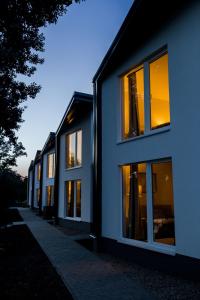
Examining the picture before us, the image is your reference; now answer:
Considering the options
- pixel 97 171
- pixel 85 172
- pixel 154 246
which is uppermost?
pixel 85 172

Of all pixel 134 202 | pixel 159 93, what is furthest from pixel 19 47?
pixel 134 202

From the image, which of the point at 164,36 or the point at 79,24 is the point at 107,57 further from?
the point at 79,24

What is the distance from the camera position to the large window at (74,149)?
15134 millimetres

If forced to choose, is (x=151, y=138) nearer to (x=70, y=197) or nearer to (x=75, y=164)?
(x=75, y=164)

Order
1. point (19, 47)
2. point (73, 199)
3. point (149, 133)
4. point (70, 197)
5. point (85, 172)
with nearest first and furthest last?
point (149, 133)
point (19, 47)
point (85, 172)
point (73, 199)
point (70, 197)

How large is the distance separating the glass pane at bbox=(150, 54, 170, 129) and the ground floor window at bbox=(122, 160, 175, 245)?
3.76 feet

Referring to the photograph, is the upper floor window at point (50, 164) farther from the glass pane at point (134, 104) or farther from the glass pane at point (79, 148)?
the glass pane at point (134, 104)

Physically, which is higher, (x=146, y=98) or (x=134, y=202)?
(x=146, y=98)

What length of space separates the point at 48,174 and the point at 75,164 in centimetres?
878

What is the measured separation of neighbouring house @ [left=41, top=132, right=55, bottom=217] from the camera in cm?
2214

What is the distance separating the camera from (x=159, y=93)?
7453 mm

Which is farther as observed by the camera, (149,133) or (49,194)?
(49,194)

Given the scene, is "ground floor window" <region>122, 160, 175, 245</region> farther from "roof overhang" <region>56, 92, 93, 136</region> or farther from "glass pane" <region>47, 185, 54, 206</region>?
"glass pane" <region>47, 185, 54, 206</region>

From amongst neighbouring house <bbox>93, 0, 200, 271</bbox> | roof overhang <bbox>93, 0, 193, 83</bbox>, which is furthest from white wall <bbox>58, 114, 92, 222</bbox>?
roof overhang <bbox>93, 0, 193, 83</bbox>
